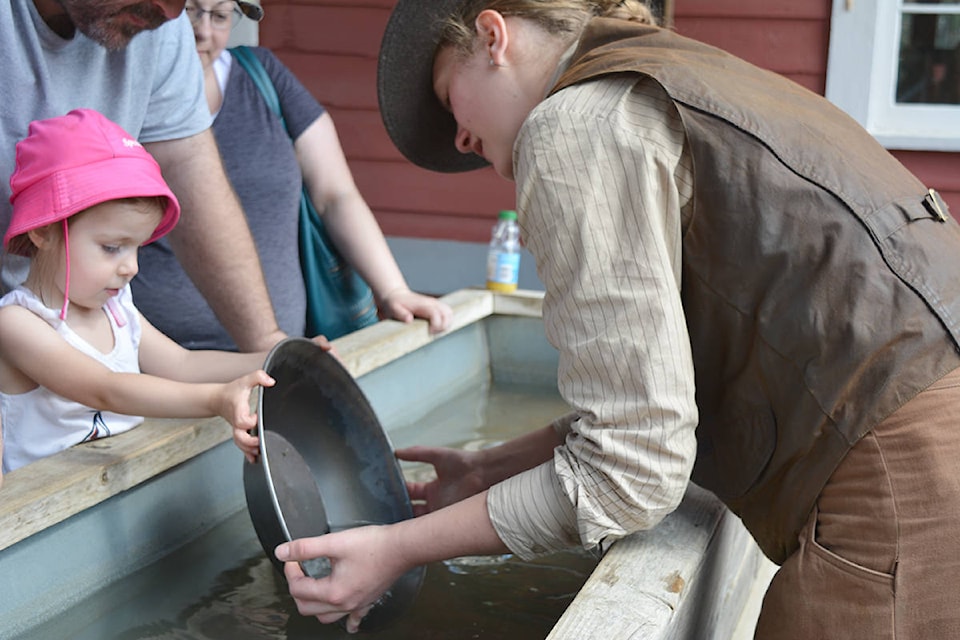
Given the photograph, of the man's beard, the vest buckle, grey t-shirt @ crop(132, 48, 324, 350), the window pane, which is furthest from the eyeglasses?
the window pane

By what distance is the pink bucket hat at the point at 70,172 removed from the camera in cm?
191

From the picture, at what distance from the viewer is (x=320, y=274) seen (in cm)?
339

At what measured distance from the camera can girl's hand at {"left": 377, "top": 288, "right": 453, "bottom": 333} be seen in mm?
3188

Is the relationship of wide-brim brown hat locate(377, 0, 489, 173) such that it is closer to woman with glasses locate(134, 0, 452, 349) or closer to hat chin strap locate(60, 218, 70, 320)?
hat chin strap locate(60, 218, 70, 320)

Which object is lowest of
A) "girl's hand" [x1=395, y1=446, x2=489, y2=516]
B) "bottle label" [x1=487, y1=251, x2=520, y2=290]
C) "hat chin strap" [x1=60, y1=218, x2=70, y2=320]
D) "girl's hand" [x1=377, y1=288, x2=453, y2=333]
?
"bottle label" [x1=487, y1=251, x2=520, y2=290]

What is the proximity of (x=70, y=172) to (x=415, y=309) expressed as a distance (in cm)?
143

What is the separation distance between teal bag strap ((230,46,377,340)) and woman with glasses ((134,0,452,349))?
30 mm

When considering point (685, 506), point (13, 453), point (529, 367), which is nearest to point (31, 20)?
point (13, 453)

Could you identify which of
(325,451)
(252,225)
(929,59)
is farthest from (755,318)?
(929,59)

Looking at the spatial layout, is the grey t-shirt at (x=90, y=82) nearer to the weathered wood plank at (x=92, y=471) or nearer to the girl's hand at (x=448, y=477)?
the weathered wood plank at (x=92, y=471)

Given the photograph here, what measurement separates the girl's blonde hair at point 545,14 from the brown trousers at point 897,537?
74 centimetres

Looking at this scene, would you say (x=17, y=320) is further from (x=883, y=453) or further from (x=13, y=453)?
(x=883, y=453)

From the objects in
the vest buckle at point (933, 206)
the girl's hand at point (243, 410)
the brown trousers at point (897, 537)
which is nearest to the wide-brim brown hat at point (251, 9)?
the girl's hand at point (243, 410)

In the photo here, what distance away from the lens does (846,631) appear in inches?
56.3
